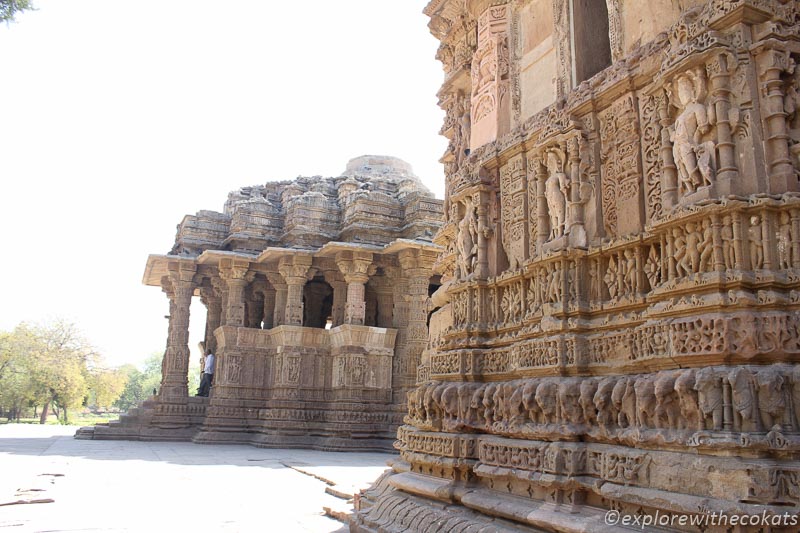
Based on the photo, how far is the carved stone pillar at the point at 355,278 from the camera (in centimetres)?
1670

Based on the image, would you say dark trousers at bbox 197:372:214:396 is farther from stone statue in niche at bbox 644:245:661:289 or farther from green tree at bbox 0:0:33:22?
stone statue in niche at bbox 644:245:661:289

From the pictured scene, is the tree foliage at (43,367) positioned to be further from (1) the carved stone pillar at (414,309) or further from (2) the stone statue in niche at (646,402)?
(2) the stone statue in niche at (646,402)

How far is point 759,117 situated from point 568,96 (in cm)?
167

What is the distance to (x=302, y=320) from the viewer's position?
18.0m

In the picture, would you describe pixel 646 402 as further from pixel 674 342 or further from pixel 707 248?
pixel 707 248

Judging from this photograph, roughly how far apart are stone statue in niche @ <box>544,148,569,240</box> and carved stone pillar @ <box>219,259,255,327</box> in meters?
14.2

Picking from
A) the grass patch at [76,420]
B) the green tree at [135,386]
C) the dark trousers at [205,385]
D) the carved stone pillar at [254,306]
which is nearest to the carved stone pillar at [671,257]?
the dark trousers at [205,385]

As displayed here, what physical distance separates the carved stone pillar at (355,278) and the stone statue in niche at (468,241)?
10.8 m

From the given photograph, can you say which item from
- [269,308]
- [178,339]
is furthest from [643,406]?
[269,308]

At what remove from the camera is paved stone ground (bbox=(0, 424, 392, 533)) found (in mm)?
6098

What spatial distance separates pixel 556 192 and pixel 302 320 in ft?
45.1

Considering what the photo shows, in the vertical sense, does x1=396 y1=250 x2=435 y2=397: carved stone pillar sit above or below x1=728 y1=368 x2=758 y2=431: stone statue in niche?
above

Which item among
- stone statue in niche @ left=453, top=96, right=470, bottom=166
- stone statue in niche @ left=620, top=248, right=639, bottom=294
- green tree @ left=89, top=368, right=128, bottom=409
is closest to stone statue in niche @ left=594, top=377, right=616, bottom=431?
stone statue in niche @ left=620, top=248, right=639, bottom=294

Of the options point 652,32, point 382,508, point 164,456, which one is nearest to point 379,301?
point 164,456
